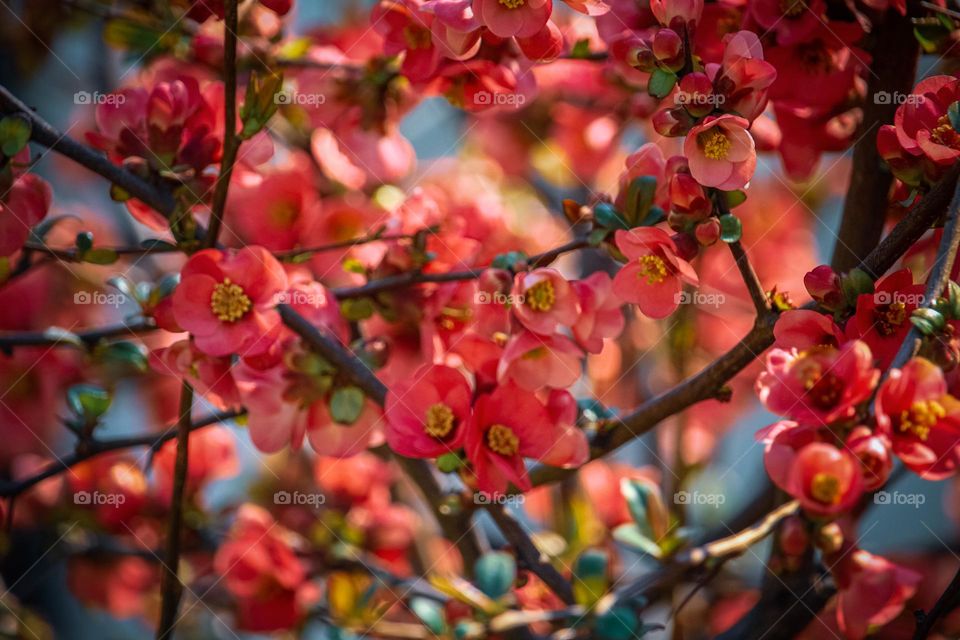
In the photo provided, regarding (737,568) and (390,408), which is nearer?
(390,408)

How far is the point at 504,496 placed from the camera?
2.47 feet

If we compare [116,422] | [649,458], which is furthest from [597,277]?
[116,422]

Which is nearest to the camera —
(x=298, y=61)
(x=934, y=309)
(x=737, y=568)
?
(x=934, y=309)

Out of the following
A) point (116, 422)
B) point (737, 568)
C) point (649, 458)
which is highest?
point (649, 458)

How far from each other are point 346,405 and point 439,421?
4.1 inches

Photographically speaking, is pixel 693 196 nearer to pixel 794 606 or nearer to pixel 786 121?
pixel 786 121

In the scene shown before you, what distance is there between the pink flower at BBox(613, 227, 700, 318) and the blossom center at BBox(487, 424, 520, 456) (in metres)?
0.14

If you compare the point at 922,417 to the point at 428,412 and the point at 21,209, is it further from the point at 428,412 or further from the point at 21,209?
the point at 21,209

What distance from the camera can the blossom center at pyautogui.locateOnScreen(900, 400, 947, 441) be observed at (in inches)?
20.9

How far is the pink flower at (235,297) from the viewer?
0.73m

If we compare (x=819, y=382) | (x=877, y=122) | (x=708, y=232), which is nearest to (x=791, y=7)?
(x=877, y=122)

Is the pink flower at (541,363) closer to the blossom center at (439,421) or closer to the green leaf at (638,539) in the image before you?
the blossom center at (439,421)

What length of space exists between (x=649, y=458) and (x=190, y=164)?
80cm

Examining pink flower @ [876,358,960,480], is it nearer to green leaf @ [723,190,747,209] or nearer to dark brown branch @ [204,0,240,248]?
green leaf @ [723,190,747,209]
